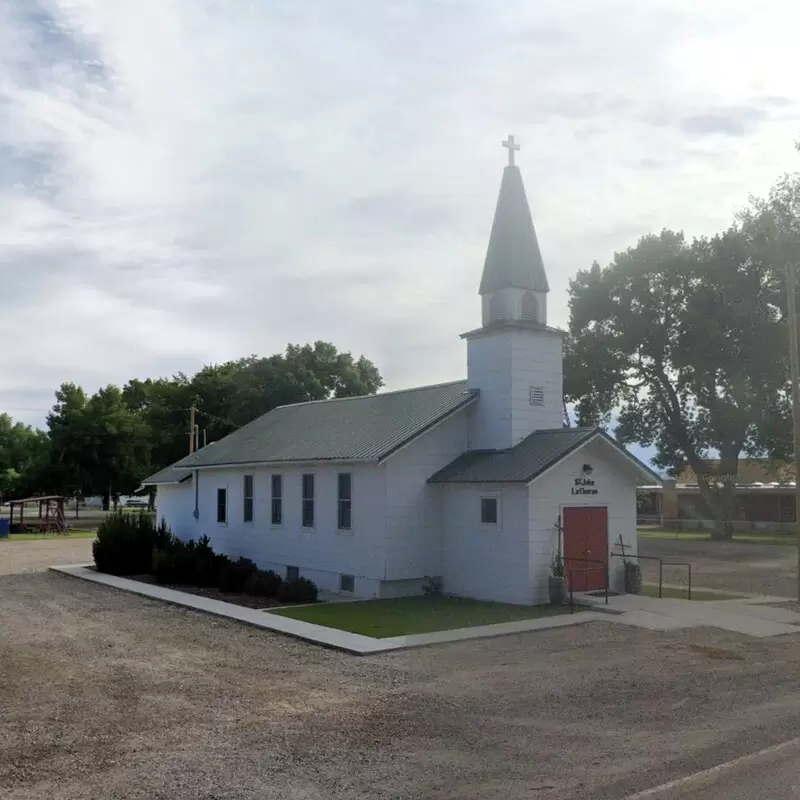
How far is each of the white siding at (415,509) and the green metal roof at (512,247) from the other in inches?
152

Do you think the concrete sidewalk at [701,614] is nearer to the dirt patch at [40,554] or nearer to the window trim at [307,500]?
the window trim at [307,500]

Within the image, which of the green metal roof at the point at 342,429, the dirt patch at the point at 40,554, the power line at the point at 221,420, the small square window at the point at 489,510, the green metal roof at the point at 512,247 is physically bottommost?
the dirt patch at the point at 40,554

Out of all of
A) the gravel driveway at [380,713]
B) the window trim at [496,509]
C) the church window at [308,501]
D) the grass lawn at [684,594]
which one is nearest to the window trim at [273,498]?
the church window at [308,501]

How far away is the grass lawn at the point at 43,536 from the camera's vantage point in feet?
153

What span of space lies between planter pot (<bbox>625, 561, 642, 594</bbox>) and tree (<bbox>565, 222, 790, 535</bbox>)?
24552mm

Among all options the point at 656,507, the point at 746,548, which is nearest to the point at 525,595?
the point at 746,548

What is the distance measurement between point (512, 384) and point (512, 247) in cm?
378

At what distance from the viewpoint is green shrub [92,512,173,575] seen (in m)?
27.8

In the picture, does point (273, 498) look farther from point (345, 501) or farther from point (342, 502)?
point (345, 501)

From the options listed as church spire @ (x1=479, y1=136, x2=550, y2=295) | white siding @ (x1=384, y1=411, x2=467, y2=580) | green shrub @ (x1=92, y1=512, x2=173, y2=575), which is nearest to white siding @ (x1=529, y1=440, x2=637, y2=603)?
white siding @ (x1=384, y1=411, x2=467, y2=580)

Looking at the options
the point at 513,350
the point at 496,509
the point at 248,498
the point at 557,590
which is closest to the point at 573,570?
the point at 557,590

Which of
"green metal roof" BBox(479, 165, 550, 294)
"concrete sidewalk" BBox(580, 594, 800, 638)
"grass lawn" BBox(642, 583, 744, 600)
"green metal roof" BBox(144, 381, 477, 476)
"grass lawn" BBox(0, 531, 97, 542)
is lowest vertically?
"grass lawn" BBox(0, 531, 97, 542)

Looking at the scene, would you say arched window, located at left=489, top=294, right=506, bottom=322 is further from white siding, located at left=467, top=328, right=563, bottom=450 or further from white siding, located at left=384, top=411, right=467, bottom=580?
white siding, located at left=384, top=411, right=467, bottom=580

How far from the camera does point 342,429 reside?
25.7m
